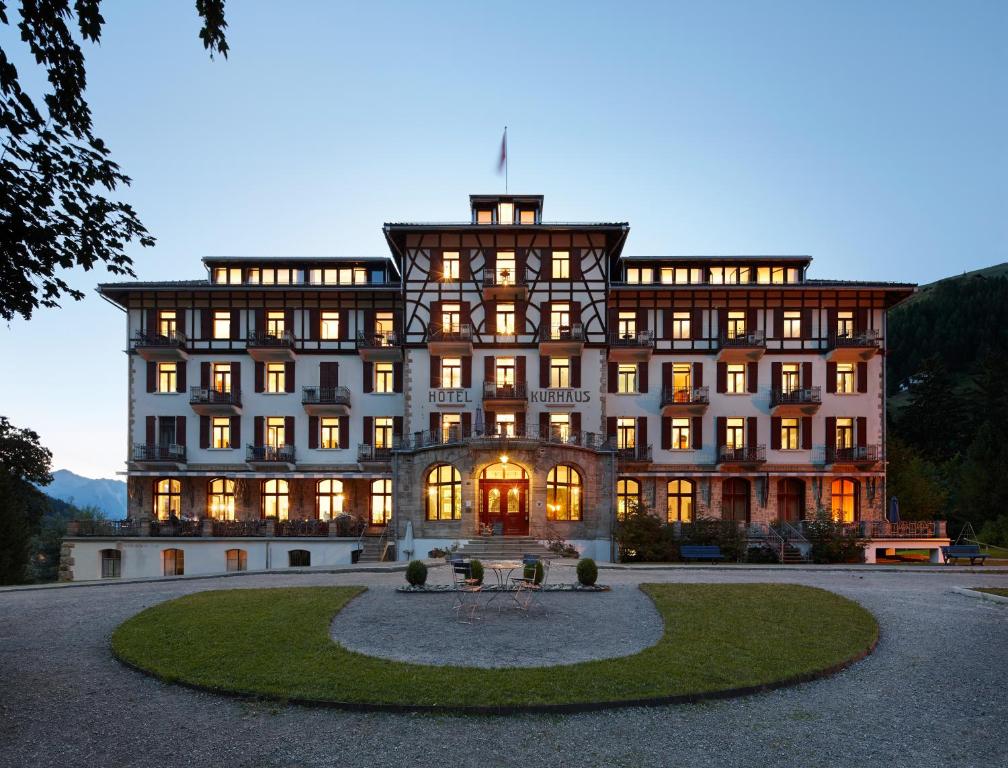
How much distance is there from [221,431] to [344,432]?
696 centimetres

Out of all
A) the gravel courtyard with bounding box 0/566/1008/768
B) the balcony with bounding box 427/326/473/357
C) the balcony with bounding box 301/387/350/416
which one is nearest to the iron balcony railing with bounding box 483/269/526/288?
the balcony with bounding box 427/326/473/357

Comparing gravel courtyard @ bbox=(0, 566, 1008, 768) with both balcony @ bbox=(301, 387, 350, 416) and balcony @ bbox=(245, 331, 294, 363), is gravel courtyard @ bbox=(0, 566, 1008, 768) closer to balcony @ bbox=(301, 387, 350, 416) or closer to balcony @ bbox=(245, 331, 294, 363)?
balcony @ bbox=(301, 387, 350, 416)

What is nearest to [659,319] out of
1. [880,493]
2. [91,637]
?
[880,493]

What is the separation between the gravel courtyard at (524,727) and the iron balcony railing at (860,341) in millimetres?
27183

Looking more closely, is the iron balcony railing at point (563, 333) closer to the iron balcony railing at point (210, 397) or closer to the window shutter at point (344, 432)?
the window shutter at point (344, 432)

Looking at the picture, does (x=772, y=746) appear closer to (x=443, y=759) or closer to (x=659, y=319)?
(x=443, y=759)

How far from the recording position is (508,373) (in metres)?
35.4

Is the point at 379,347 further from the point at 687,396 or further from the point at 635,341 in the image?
the point at 687,396

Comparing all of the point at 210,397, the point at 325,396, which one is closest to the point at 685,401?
the point at 325,396

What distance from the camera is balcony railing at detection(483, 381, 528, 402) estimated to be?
3441 centimetres

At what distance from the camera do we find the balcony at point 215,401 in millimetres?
35812

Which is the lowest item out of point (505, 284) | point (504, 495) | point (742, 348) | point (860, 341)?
point (504, 495)

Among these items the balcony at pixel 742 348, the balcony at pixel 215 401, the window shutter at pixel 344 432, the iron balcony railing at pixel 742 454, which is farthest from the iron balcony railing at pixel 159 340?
the iron balcony railing at pixel 742 454

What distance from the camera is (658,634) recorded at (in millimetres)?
12789
